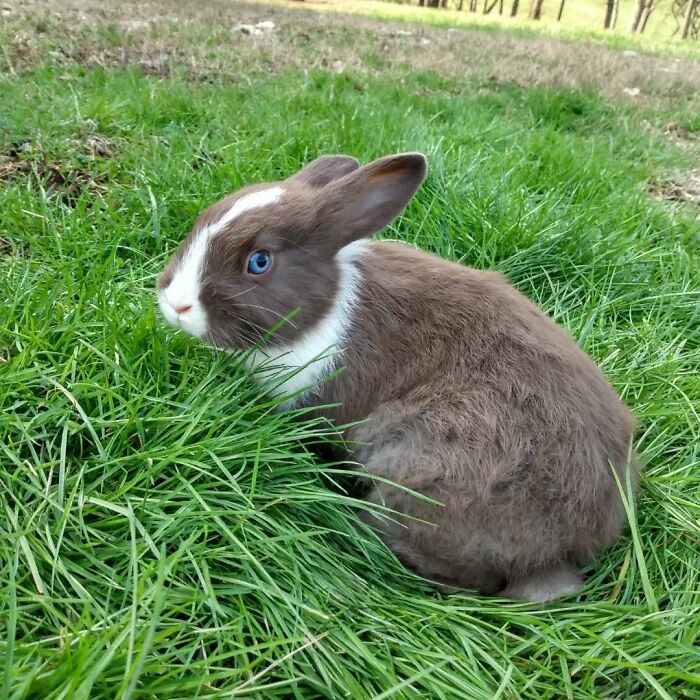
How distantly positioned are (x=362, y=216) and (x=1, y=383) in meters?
1.44

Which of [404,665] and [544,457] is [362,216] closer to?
[544,457]

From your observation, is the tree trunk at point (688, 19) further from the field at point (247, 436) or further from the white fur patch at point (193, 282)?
the white fur patch at point (193, 282)

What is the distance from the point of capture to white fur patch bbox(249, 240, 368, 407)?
2.57 m

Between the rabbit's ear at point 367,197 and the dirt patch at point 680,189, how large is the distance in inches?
146

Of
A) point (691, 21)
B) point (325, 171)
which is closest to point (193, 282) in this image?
point (325, 171)

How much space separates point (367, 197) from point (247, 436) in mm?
1026

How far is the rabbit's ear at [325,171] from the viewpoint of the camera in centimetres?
289

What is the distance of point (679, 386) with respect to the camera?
313cm

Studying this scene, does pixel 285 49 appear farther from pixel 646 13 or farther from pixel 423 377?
pixel 646 13

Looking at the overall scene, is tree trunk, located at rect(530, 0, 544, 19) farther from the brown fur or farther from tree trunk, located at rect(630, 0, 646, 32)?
the brown fur

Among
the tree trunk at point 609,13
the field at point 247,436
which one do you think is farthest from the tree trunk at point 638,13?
the field at point 247,436

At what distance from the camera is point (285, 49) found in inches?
312

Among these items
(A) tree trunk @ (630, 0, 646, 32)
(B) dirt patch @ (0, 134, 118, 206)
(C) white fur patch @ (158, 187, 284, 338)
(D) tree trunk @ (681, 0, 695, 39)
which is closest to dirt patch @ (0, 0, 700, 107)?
(B) dirt patch @ (0, 134, 118, 206)

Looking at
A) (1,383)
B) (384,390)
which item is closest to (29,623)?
(1,383)
